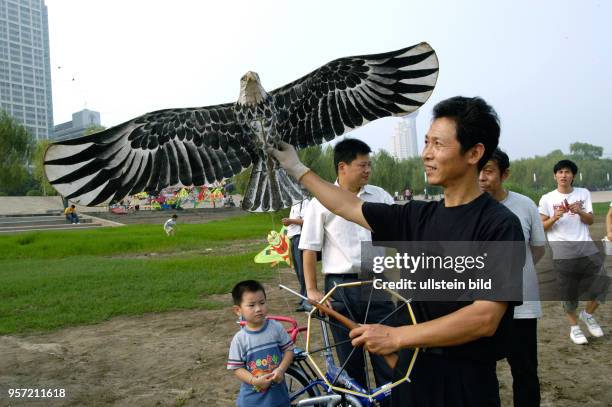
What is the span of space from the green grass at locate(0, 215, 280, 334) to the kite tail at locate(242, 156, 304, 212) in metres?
1.61

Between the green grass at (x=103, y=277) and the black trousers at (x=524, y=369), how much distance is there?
6.35 ft

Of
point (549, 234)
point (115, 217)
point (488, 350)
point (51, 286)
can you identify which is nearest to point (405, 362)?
point (488, 350)

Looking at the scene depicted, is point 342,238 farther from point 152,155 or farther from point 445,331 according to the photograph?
point 445,331

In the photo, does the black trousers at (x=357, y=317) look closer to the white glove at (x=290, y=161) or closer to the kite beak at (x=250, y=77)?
the white glove at (x=290, y=161)

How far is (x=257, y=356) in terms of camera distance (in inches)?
100

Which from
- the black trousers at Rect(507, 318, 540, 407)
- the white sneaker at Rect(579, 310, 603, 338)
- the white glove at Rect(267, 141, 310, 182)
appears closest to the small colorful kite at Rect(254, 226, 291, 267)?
the white sneaker at Rect(579, 310, 603, 338)

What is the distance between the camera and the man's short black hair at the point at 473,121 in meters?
1.44

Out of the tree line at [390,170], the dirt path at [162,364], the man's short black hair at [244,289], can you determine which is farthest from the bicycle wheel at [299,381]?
the tree line at [390,170]

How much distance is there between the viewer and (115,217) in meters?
27.9

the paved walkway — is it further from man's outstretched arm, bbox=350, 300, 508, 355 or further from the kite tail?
man's outstretched arm, bbox=350, 300, 508, 355

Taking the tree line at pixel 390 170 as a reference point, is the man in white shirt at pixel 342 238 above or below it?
below

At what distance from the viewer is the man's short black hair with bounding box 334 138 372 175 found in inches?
110

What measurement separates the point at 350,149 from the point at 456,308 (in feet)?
5.03

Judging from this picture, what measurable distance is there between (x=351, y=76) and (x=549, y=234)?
3.13 m
